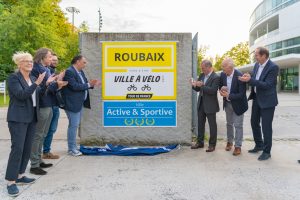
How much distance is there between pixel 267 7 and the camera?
52.8m

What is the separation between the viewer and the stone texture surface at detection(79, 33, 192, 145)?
23.9 ft

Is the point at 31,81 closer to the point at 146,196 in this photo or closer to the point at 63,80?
the point at 63,80

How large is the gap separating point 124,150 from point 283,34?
45.5 meters

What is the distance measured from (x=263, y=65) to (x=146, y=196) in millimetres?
3439

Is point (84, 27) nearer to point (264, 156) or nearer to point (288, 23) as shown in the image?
point (288, 23)

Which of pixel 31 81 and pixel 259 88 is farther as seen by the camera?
pixel 259 88

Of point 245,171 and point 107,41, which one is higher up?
point 107,41

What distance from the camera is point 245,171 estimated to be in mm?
5414

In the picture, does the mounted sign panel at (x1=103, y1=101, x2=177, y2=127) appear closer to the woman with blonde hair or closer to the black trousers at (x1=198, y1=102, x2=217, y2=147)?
the black trousers at (x1=198, y1=102, x2=217, y2=147)

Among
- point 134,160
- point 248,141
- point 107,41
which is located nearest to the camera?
point 134,160

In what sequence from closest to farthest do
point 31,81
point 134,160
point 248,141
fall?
1. point 31,81
2. point 134,160
3. point 248,141

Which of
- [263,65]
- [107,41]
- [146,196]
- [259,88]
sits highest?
[107,41]

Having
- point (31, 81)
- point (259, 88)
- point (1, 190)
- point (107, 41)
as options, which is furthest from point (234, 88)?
point (1, 190)

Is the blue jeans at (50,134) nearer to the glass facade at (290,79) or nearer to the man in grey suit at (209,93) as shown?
the man in grey suit at (209,93)
